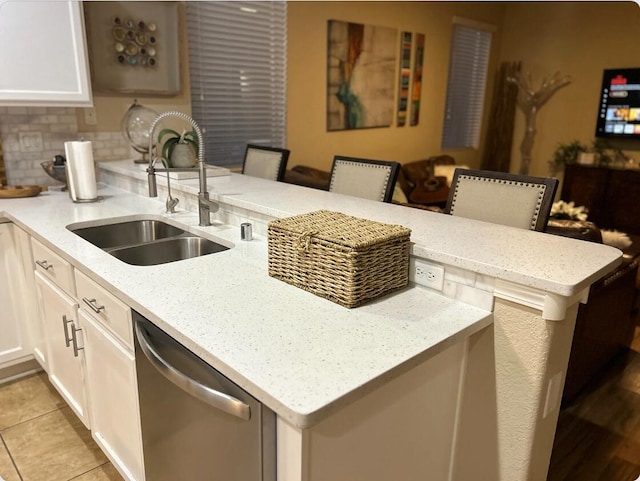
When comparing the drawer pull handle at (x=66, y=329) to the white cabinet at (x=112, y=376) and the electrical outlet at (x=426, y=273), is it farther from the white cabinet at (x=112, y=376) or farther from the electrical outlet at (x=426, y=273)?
the electrical outlet at (x=426, y=273)

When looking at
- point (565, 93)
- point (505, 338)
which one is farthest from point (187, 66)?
point (565, 93)

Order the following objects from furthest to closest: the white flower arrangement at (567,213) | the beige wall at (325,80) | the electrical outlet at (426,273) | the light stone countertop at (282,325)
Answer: the beige wall at (325,80), the white flower arrangement at (567,213), the electrical outlet at (426,273), the light stone countertop at (282,325)

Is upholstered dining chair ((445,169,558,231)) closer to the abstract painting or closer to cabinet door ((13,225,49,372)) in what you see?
cabinet door ((13,225,49,372))

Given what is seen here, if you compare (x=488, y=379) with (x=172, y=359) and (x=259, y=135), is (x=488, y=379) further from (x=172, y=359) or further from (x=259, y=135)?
(x=259, y=135)

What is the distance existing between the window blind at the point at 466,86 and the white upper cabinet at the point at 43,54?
452 centimetres

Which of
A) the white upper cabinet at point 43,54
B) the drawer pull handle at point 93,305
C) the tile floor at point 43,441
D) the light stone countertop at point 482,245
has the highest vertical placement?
the white upper cabinet at point 43,54

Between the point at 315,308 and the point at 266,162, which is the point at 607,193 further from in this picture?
the point at 315,308

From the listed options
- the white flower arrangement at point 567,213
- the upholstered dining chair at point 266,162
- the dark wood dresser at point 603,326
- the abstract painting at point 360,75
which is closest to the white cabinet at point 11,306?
the upholstered dining chair at point 266,162

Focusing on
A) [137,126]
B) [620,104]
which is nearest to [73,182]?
[137,126]

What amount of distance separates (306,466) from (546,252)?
0.90 m

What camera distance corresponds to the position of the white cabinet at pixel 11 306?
2385mm

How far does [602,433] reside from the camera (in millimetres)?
2223

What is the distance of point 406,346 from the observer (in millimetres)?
1120

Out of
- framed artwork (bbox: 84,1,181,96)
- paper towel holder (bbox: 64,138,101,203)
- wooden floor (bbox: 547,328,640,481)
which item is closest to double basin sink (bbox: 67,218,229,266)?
paper towel holder (bbox: 64,138,101,203)
